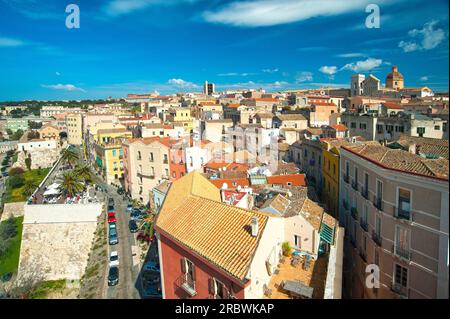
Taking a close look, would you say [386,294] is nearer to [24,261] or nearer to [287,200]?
[287,200]

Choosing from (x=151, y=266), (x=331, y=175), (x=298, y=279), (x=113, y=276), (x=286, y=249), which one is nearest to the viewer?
(x=298, y=279)

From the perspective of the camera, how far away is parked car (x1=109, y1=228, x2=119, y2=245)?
20.8 m

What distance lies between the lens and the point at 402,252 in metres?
9.44

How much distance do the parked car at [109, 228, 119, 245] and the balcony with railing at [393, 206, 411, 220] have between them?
16813 mm

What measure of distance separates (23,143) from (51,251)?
40.7 metres

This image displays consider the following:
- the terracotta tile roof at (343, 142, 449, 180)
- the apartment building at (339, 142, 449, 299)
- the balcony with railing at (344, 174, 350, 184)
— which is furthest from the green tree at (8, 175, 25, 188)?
the terracotta tile roof at (343, 142, 449, 180)

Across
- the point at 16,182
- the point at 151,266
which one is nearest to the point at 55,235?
the point at 151,266

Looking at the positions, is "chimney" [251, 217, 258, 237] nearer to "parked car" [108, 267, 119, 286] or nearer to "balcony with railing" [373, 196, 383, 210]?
"balcony with railing" [373, 196, 383, 210]

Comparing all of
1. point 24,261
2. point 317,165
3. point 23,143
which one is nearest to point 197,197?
point 317,165

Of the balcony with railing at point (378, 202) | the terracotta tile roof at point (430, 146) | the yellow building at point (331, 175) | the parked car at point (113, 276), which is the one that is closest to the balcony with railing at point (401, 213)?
the balcony with railing at point (378, 202)

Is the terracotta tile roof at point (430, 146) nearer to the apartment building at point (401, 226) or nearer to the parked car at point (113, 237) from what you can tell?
the apartment building at point (401, 226)

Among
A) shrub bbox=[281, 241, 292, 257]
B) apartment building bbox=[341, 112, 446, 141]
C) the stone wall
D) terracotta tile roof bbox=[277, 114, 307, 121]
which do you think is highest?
terracotta tile roof bbox=[277, 114, 307, 121]

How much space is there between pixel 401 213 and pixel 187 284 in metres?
6.44

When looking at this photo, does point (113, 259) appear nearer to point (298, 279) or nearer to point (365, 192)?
point (298, 279)
